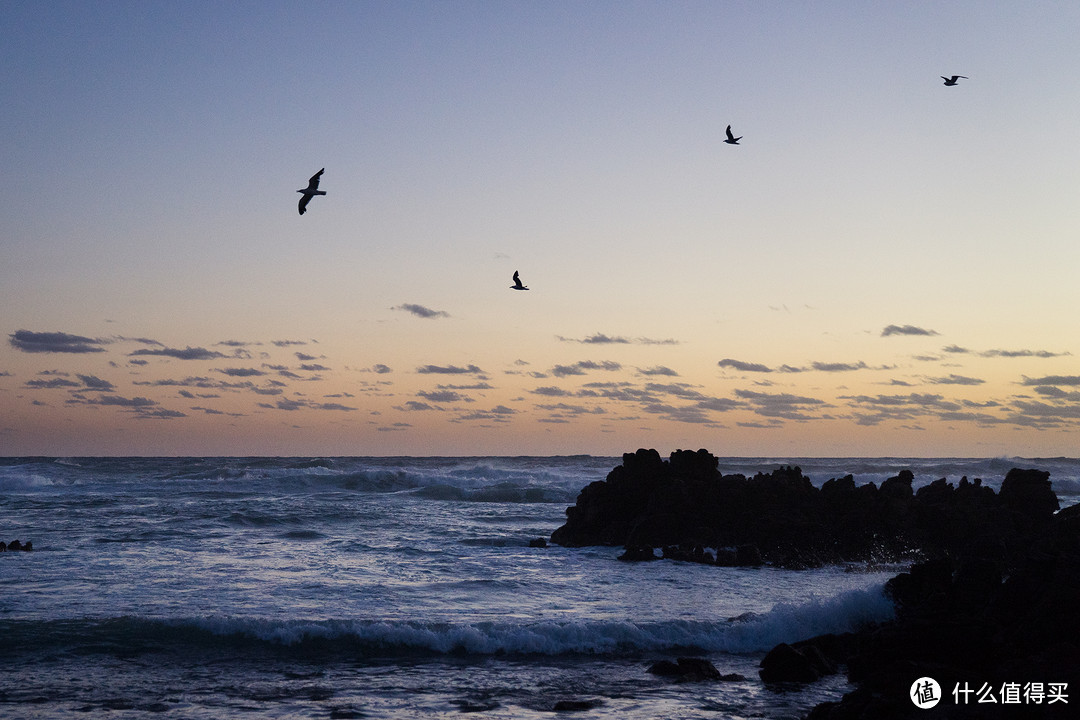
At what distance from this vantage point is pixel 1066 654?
8641 mm

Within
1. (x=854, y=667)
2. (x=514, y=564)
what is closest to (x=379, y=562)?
(x=514, y=564)

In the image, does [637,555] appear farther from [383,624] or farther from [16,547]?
[16,547]

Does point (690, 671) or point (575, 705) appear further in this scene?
point (690, 671)

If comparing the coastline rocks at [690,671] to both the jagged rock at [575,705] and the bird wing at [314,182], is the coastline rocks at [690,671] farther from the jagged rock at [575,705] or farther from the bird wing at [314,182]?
the bird wing at [314,182]

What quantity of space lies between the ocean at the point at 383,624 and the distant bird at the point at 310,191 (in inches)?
299

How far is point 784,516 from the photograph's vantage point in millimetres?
25047

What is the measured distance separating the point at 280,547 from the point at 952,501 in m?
20.7

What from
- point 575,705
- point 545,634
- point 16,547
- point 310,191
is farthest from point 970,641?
point 16,547

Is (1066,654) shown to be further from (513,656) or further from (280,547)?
(280,547)

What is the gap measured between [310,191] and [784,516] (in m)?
16.2

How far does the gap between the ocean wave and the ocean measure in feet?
0.13

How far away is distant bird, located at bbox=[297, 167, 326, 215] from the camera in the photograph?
639 inches

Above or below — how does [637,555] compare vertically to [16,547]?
above

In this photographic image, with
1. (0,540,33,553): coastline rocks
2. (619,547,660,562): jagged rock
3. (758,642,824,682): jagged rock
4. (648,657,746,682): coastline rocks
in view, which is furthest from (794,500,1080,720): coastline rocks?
(0,540,33,553): coastline rocks
